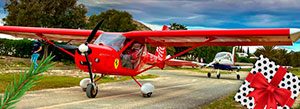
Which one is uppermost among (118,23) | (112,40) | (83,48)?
(118,23)

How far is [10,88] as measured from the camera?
25.0 inches

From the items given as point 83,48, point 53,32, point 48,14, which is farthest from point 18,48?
point 83,48

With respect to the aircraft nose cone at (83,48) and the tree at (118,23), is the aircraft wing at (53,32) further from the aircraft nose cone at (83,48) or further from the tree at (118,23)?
the tree at (118,23)

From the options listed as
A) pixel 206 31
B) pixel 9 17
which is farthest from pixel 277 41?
pixel 9 17

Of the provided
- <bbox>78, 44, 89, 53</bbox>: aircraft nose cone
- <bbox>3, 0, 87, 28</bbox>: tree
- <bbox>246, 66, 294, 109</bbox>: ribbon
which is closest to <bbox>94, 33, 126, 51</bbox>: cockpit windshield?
<bbox>78, 44, 89, 53</bbox>: aircraft nose cone

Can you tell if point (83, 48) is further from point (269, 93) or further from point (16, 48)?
point (16, 48)

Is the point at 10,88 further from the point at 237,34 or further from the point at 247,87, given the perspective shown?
the point at 237,34

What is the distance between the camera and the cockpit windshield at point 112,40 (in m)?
11.2

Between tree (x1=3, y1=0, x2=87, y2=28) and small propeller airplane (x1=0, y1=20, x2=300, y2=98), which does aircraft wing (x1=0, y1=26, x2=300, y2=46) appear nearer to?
small propeller airplane (x1=0, y1=20, x2=300, y2=98)

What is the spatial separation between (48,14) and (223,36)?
2911 cm

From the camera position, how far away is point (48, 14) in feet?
124

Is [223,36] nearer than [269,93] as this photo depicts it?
No

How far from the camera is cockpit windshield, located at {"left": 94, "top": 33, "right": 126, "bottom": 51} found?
36.7 ft

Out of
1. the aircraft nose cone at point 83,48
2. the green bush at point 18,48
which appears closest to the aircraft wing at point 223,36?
the aircraft nose cone at point 83,48
